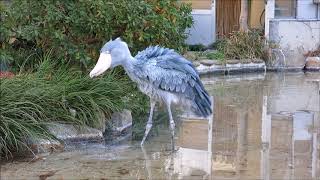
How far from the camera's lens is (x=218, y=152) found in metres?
8.88

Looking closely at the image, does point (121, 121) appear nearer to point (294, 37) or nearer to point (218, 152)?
point (218, 152)

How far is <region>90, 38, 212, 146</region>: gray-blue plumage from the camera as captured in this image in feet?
27.9

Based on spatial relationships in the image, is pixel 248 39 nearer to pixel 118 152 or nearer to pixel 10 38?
pixel 10 38

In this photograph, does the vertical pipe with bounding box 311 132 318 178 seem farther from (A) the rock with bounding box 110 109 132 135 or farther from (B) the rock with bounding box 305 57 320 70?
(B) the rock with bounding box 305 57 320 70

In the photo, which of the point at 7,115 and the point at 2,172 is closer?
the point at 2,172

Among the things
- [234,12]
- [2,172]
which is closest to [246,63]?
[234,12]

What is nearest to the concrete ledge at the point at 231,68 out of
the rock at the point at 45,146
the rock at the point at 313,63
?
the rock at the point at 313,63

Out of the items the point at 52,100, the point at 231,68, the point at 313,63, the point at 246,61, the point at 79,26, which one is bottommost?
the point at 313,63

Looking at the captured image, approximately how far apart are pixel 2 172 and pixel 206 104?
290cm

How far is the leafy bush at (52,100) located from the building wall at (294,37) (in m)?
10.4

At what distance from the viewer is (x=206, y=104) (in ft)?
30.0

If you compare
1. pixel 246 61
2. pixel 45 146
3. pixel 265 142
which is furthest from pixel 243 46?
pixel 45 146

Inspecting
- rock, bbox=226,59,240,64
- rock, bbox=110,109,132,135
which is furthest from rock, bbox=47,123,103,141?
rock, bbox=226,59,240,64

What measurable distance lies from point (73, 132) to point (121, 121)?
1.04 meters
